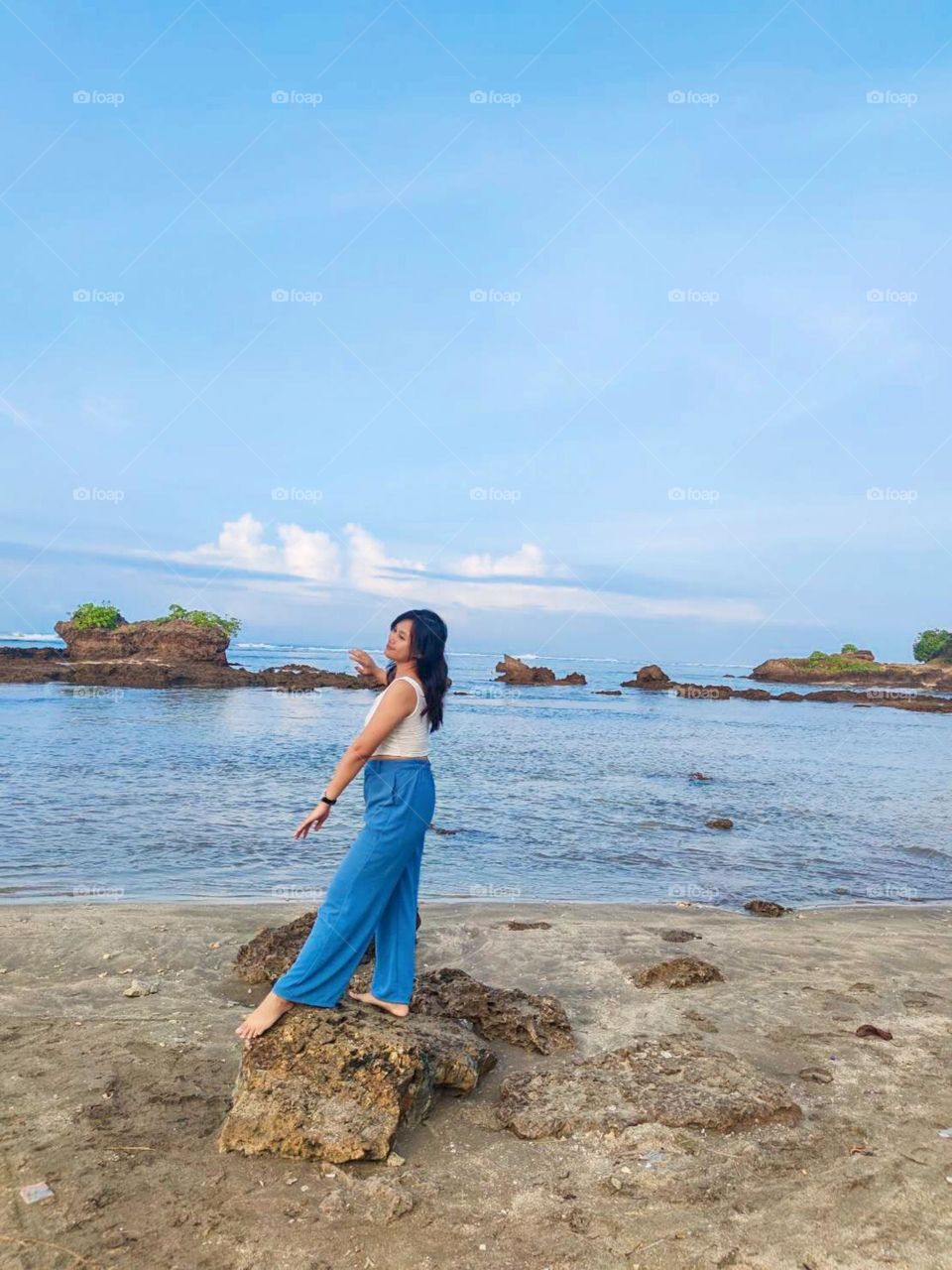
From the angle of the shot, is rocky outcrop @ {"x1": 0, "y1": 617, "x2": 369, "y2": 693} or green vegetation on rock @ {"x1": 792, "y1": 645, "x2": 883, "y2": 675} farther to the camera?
green vegetation on rock @ {"x1": 792, "y1": 645, "x2": 883, "y2": 675}

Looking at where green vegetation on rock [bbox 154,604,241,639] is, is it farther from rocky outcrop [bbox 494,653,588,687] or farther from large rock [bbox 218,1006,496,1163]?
large rock [bbox 218,1006,496,1163]

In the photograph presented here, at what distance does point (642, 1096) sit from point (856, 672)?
9468 cm

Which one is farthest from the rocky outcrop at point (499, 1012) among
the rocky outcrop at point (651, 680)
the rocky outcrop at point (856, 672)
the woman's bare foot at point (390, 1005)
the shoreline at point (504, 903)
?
the rocky outcrop at point (856, 672)

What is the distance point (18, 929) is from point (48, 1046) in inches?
109

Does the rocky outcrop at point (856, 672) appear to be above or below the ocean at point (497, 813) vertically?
above

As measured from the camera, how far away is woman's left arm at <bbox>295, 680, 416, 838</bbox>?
4.74 metres

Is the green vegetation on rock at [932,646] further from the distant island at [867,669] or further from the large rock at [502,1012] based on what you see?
→ the large rock at [502,1012]

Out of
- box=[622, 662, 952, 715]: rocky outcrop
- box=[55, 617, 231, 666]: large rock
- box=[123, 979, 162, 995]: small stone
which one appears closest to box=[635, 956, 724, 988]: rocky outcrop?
box=[123, 979, 162, 995]: small stone

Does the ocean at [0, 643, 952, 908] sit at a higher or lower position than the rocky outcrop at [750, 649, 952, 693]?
lower

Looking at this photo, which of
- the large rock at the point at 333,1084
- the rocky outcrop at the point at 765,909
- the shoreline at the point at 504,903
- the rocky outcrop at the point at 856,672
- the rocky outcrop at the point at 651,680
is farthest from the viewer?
the rocky outcrop at the point at 856,672

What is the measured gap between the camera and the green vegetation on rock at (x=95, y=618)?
60.6 meters

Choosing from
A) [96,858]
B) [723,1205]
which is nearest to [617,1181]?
[723,1205]

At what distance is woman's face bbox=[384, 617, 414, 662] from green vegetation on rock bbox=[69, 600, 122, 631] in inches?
2367

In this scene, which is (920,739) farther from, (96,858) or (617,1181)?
(617,1181)
